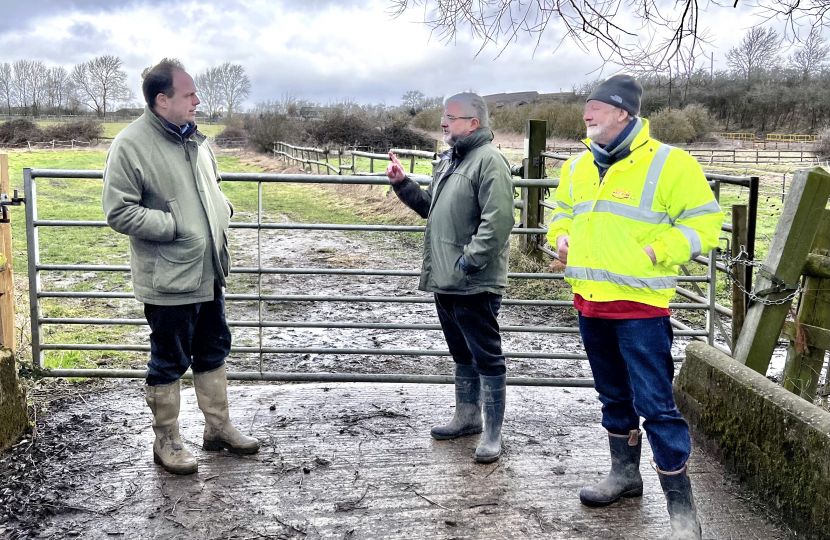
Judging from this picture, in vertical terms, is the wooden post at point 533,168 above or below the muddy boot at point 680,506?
above

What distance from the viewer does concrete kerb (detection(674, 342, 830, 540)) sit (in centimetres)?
271

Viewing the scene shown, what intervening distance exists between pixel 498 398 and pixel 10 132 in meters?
45.8

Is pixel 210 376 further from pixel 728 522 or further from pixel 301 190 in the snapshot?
pixel 301 190

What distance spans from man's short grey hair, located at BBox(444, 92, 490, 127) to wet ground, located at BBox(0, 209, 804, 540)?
1652mm

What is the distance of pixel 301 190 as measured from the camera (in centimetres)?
2309

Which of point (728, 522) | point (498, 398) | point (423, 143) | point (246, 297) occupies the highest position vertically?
point (423, 143)

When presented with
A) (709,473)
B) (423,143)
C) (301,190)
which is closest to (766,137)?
(423,143)

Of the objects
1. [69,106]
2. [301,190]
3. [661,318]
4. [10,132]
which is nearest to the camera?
[661,318]

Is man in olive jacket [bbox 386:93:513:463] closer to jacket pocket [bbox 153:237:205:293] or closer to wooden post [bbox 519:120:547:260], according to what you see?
jacket pocket [bbox 153:237:205:293]

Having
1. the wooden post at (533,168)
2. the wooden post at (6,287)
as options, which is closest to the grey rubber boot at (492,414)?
the wooden post at (6,287)

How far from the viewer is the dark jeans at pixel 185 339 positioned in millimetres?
3186

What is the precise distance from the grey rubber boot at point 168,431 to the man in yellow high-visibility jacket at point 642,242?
6.33 ft

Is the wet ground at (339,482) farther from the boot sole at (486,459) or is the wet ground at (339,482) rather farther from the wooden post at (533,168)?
the wooden post at (533,168)

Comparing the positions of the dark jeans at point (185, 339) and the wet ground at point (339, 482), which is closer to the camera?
the wet ground at point (339, 482)
